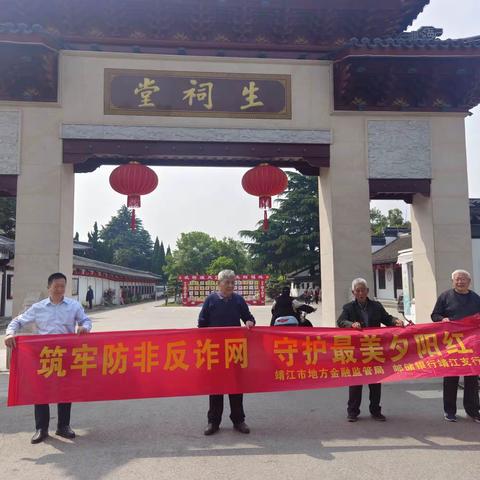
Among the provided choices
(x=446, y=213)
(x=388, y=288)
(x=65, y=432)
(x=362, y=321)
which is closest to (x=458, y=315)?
(x=362, y=321)

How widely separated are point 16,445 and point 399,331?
382cm

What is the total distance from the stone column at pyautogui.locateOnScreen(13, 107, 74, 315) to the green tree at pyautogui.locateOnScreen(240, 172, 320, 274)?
2456 centimetres

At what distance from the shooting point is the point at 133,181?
7.02 m

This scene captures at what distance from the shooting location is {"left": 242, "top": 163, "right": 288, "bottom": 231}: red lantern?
732 centimetres

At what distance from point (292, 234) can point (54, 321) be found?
27.6 meters

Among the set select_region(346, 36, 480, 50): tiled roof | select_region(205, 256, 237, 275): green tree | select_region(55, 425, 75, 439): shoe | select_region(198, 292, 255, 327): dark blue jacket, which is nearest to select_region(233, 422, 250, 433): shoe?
select_region(198, 292, 255, 327): dark blue jacket

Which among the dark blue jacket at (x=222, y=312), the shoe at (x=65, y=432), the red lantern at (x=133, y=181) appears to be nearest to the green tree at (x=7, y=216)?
the red lantern at (x=133, y=181)

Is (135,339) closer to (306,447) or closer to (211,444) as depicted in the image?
(211,444)

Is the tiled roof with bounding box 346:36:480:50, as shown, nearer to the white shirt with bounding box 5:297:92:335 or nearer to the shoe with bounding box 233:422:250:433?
the white shirt with bounding box 5:297:92:335

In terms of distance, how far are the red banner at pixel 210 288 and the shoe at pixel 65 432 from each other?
2649cm

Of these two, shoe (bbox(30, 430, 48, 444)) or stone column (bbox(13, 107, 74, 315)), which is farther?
stone column (bbox(13, 107, 74, 315))

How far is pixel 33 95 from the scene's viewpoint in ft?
22.8

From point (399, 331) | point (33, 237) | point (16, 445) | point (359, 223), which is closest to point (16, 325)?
point (16, 445)

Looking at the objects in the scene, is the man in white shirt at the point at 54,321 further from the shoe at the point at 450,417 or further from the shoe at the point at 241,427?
the shoe at the point at 450,417
